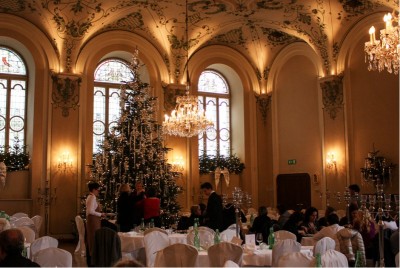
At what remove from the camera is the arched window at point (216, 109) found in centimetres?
1866

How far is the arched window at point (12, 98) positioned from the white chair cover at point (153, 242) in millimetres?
8915

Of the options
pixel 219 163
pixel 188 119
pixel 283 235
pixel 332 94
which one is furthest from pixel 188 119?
pixel 283 235

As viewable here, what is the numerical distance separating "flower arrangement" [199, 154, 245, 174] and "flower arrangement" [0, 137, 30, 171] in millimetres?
5889

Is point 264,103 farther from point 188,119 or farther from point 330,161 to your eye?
point 188,119

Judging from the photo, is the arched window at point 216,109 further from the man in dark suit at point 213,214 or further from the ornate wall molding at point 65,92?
the man in dark suit at point 213,214

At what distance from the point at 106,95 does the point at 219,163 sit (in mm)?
4647

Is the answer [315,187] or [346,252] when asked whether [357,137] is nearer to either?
[315,187]

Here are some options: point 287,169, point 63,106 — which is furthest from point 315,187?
point 63,106

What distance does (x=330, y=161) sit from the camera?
16250mm

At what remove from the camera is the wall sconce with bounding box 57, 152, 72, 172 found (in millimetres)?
15375

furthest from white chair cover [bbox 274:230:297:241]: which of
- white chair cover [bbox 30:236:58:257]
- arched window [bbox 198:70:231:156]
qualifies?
arched window [bbox 198:70:231:156]

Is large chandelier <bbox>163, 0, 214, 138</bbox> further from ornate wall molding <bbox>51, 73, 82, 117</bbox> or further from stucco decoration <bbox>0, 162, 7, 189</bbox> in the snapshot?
stucco decoration <bbox>0, 162, 7, 189</bbox>

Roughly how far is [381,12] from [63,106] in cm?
987

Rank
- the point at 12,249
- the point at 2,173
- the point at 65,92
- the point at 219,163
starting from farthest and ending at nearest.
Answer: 1. the point at 219,163
2. the point at 65,92
3. the point at 2,173
4. the point at 12,249
